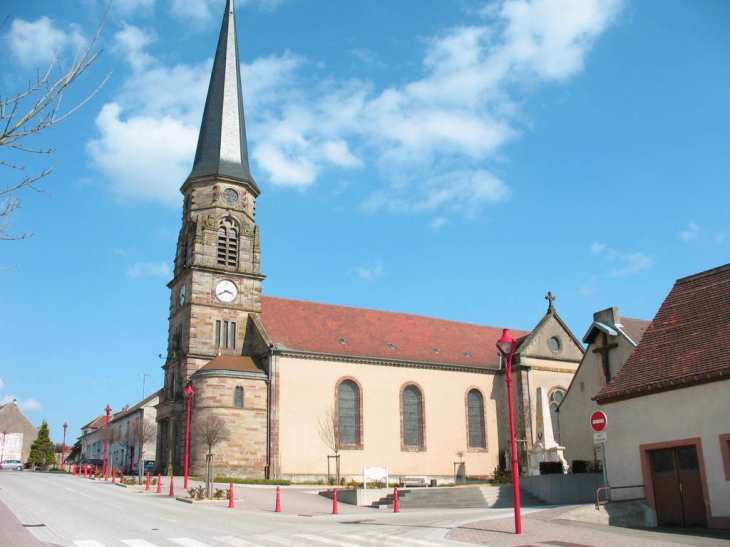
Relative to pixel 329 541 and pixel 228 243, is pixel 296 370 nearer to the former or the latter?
pixel 228 243

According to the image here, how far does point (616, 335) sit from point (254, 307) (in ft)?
71.4

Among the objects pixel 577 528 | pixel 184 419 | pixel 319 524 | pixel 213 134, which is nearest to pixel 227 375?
pixel 184 419

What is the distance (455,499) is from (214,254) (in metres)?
21.8

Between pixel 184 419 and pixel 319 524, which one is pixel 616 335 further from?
pixel 184 419

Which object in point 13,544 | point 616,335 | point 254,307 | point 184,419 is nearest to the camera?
point 13,544

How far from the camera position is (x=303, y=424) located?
3744 centimetres

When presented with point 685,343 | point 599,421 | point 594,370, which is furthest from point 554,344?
point 599,421

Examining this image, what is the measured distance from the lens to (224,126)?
44.3 metres

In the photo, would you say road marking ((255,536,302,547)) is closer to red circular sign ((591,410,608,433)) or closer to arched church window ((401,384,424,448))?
red circular sign ((591,410,608,433))

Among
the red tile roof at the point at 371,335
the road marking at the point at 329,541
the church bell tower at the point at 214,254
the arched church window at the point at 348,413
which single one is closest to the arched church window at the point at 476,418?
the red tile roof at the point at 371,335

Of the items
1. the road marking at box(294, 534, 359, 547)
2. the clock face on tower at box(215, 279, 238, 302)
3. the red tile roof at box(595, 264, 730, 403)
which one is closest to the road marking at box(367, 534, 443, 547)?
the road marking at box(294, 534, 359, 547)

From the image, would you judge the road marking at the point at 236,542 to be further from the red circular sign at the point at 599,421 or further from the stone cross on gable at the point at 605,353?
the stone cross on gable at the point at 605,353

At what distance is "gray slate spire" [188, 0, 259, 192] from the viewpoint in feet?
142

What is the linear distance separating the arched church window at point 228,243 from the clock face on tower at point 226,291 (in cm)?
128
